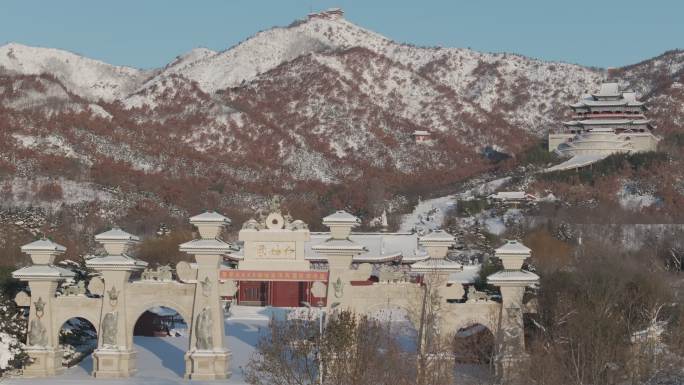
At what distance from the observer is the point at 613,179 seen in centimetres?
8056

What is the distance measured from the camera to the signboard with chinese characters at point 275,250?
54844mm

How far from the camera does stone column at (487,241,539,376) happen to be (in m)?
28.6

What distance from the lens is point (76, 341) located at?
34.8 metres

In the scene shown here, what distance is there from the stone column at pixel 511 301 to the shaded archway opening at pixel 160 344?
25.9 ft

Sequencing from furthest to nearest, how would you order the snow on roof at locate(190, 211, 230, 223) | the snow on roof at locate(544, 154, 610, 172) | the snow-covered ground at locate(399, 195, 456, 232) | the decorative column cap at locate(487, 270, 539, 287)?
the snow on roof at locate(544, 154, 610, 172) < the snow-covered ground at locate(399, 195, 456, 232) < the snow on roof at locate(190, 211, 230, 223) < the decorative column cap at locate(487, 270, 539, 287)

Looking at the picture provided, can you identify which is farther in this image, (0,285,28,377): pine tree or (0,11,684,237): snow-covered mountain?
(0,11,684,237): snow-covered mountain

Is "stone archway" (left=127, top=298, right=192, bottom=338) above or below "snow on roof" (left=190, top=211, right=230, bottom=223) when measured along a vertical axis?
below

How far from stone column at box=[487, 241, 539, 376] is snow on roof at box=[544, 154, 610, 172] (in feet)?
190

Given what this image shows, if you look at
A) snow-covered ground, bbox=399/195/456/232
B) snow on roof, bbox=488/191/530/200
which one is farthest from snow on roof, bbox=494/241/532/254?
snow on roof, bbox=488/191/530/200

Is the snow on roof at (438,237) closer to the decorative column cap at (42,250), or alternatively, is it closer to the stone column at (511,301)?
the stone column at (511,301)

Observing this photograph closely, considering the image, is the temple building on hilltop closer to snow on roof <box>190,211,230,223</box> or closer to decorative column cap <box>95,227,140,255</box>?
snow on roof <box>190,211,230,223</box>

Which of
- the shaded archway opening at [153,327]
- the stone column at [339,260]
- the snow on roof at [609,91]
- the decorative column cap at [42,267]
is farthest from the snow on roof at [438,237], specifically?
the snow on roof at [609,91]

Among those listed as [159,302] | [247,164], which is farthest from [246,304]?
[247,164]

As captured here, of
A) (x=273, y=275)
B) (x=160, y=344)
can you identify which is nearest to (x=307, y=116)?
(x=273, y=275)
